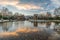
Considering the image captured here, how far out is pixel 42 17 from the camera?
3.10 metres

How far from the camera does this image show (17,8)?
3.07 m

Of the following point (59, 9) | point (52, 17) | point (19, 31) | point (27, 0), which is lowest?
point (19, 31)

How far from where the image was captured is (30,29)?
2.96m

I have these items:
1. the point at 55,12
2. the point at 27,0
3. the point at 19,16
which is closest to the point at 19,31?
the point at 19,16

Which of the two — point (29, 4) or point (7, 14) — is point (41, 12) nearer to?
point (29, 4)

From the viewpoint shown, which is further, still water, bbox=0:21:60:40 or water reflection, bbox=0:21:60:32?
water reflection, bbox=0:21:60:32

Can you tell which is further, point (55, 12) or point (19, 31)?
point (55, 12)

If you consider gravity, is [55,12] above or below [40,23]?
above

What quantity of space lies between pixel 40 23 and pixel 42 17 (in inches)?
6.7

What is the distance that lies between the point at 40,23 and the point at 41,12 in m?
0.29

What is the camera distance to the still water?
9.23 ft

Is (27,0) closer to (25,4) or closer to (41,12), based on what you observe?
(25,4)

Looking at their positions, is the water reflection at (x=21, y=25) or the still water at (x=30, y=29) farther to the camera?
the water reflection at (x=21, y=25)

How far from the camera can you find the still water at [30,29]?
281 cm
